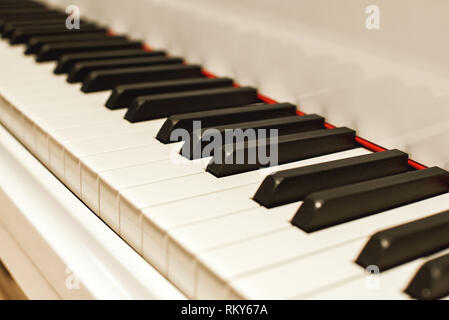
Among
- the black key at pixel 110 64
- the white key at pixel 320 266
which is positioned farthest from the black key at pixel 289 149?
the black key at pixel 110 64

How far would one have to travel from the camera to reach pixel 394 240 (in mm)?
670

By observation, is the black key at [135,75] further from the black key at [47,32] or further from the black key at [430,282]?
the black key at [430,282]

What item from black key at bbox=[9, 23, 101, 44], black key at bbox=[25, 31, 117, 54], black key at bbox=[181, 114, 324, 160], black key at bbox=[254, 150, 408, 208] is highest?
black key at bbox=[9, 23, 101, 44]

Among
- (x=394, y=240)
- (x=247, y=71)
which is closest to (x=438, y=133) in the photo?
(x=394, y=240)

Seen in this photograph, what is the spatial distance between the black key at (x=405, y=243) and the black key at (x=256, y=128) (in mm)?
385

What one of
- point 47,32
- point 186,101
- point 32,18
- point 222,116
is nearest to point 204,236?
point 222,116

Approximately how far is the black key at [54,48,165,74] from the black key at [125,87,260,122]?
372mm

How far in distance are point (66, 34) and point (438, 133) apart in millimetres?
1321

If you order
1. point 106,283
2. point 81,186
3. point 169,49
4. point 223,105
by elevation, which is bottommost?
point 106,283

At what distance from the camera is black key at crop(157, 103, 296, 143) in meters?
1.06

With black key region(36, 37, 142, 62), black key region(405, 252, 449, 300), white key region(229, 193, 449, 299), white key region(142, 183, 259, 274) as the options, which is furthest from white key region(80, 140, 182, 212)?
black key region(36, 37, 142, 62)

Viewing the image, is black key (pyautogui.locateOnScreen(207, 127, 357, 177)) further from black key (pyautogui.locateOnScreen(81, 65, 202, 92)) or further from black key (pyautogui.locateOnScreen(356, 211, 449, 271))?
black key (pyautogui.locateOnScreen(81, 65, 202, 92))
